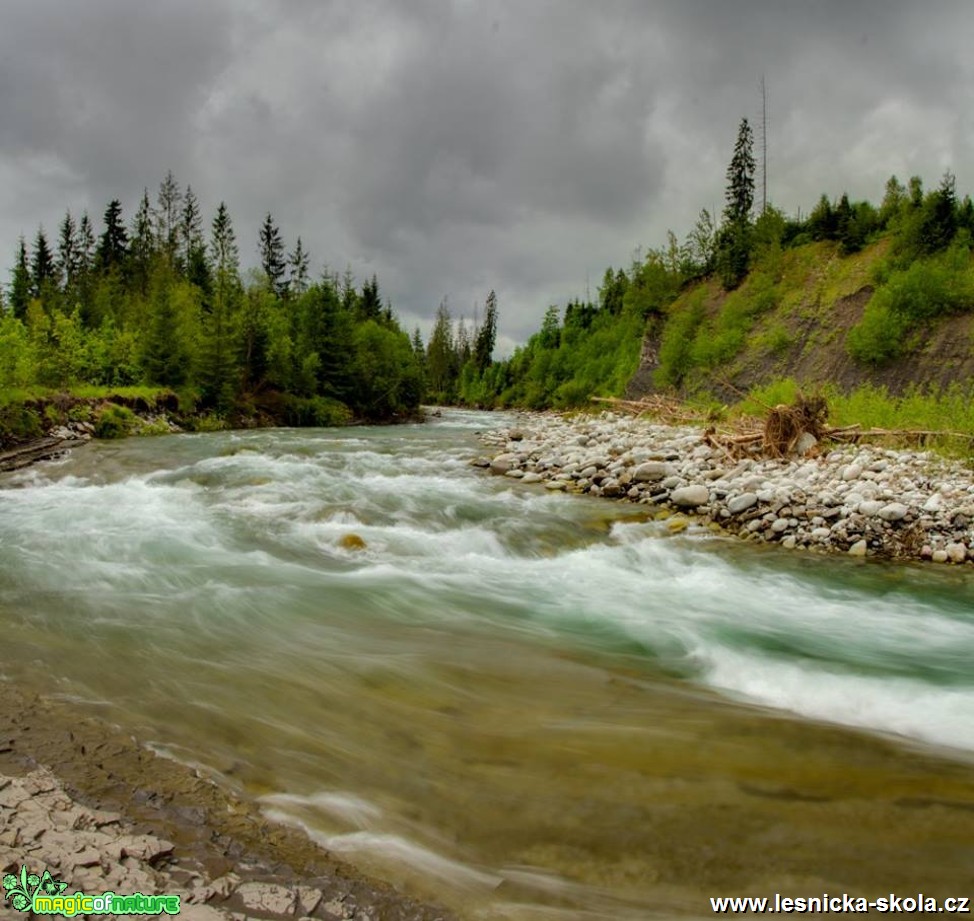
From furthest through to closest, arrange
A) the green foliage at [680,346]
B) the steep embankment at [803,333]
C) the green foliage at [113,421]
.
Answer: the green foliage at [680,346] < the steep embankment at [803,333] < the green foliage at [113,421]

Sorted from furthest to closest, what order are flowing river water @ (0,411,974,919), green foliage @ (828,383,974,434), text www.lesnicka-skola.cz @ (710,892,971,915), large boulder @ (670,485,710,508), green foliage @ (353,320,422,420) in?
1. green foliage @ (353,320,422,420)
2. green foliage @ (828,383,974,434)
3. large boulder @ (670,485,710,508)
4. flowing river water @ (0,411,974,919)
5. text www.lesnicka-skola.cz @ (710,892,971,915)

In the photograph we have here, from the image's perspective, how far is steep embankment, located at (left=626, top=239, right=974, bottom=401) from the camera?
27.4 meters

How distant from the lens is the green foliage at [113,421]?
2078cm

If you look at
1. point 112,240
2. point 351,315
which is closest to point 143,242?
point 112,240

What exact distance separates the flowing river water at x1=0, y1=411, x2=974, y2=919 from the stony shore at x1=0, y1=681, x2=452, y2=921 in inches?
7.1

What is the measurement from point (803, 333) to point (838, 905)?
37752mm

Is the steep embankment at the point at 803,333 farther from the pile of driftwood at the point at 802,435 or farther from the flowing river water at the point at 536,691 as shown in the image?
the flowing river water at the point at 536,691

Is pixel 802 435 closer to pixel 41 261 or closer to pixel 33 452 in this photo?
pixel 33 452

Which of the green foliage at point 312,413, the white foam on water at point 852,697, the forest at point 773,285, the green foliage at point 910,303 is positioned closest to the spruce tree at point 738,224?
the forest at point 773,285

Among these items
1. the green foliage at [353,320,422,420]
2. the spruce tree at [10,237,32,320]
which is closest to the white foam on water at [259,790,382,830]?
the green foliage at [353,320,422,420]

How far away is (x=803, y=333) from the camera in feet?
114

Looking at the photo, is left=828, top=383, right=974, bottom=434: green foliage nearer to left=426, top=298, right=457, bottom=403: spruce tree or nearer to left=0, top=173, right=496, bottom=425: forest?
left=0, top=173, right=496, bottom=425: forest

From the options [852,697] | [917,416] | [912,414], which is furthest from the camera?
[912,414]

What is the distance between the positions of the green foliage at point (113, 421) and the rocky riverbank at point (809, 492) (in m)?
15.1
